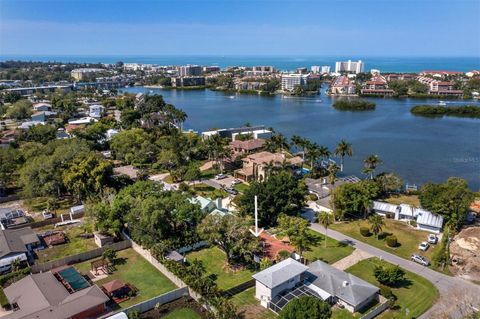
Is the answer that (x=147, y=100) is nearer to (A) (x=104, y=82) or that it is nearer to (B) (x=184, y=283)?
(B) (x=184, y=283)

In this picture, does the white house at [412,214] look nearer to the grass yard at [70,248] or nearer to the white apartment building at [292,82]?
the grass yard at [70,248]

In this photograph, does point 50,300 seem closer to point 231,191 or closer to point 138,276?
point 138,276

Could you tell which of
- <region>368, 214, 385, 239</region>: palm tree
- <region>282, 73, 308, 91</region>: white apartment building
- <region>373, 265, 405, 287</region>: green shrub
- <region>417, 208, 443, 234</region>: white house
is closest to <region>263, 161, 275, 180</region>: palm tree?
<region>368, 214, 385, 239</region>: palm tree

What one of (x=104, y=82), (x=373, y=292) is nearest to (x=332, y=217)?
(x=373, y=292)

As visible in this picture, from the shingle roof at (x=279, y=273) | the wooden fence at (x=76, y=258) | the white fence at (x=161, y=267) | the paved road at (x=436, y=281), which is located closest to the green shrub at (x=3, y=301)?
the wooden fence at (x=76, y=258)

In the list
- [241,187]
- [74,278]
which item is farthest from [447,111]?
[74,278]
